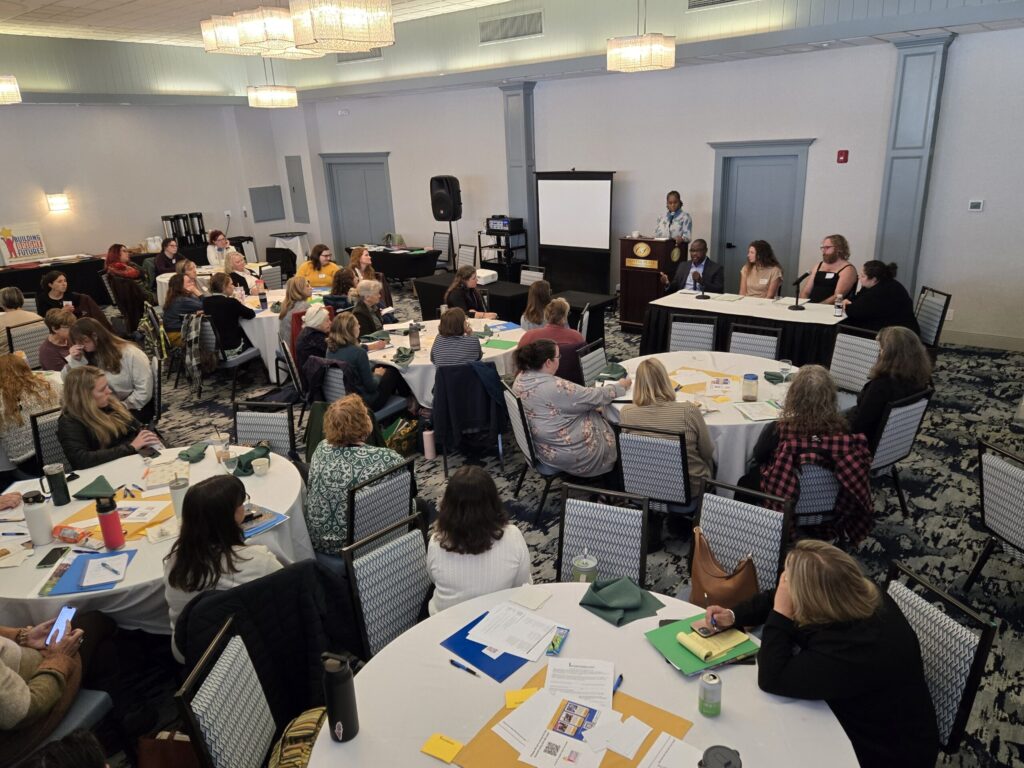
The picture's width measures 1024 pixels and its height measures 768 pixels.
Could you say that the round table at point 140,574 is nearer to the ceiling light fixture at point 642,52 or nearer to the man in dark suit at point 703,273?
the ceiling light fixture at point 642,52

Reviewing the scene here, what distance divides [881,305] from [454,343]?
395 centimetres

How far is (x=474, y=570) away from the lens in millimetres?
2764

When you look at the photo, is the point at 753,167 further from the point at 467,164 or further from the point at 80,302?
the point at 80,302

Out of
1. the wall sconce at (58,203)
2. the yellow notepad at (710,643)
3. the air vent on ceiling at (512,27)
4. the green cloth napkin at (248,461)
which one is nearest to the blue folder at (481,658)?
the yellow notepad at (710,643)

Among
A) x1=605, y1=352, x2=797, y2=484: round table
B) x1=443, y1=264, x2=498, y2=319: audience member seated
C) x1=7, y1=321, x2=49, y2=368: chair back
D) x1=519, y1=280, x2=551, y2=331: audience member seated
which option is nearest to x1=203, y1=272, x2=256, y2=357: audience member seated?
x1=7, y1=321, x2=49, y2=368: chair back

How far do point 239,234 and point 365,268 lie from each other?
25.8ft

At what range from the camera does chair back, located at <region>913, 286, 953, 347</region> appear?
21.5 ft

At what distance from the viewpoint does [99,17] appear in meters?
9.76

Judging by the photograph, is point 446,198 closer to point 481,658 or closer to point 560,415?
point 560,415

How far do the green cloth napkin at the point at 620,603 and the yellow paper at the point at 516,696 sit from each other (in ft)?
1.52

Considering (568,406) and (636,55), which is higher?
(636,55)

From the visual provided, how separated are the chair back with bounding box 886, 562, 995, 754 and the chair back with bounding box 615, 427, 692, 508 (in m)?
1.51

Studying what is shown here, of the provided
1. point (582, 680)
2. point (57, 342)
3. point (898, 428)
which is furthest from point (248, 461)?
point (898, 428)

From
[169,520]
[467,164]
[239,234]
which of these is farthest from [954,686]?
[239,234]
